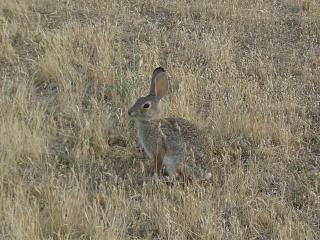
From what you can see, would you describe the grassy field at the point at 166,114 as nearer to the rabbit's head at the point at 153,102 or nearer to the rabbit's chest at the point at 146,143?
the rabbit's chest at the point at 146,143

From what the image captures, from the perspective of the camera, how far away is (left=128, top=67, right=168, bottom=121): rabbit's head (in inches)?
192

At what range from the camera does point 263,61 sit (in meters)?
7.14

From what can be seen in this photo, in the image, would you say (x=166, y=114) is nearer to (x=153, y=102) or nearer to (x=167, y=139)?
(x=153, y=102)

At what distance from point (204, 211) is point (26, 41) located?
399 cm

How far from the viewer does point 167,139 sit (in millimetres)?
4773

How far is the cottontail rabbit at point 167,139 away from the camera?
4723mm

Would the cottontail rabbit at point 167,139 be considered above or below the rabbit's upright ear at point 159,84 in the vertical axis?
below

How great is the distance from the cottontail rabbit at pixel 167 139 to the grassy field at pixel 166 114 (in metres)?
0.18

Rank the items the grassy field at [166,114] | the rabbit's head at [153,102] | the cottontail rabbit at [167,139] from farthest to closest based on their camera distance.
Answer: the rabbit's head at [153,102], the cottontail rabbit at [167,139], the grassy field at [166,114]

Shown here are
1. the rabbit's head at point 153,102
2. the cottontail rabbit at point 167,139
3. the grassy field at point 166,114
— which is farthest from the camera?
the rabbit's head at point 153,102

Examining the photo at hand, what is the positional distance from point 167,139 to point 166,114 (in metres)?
0.98

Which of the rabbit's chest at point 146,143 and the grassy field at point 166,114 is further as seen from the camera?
the rabbit's chest at point 146,143

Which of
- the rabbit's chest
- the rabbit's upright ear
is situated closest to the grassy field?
the rabbit's chest


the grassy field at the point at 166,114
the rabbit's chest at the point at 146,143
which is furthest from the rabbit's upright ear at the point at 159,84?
the grassy field at the point at 166,114
